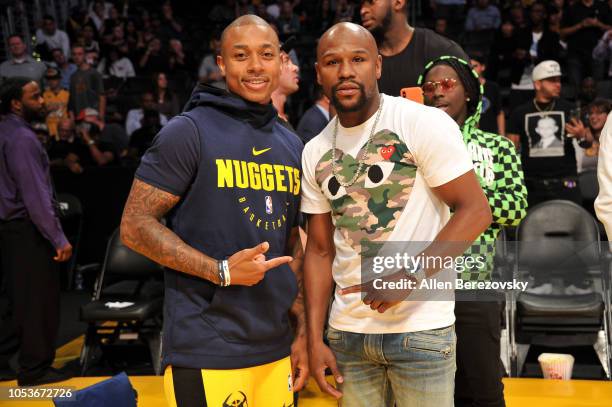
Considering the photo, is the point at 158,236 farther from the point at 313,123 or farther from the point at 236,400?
the point at 313,123

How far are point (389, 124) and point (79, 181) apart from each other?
6.99 m

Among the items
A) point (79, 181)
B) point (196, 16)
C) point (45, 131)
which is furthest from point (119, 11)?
point (79, 181)

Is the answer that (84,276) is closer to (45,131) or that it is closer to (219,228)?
(45,131)

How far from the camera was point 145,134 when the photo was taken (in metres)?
9.81

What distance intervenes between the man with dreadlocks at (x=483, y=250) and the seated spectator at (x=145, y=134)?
6.71 metres

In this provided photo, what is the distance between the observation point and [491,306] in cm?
307

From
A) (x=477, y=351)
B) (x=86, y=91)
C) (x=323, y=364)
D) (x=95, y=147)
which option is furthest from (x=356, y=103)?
(x=86, y=91)

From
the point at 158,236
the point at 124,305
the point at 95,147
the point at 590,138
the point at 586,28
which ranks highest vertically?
the point at 586,28

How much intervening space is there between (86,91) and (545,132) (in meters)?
A: 7.03

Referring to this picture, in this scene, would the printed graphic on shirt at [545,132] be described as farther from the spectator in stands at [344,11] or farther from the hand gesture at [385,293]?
the spectator in stands at [344,11]

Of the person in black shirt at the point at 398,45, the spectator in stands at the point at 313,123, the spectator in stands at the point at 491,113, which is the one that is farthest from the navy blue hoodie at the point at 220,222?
the spectator in stands at the point at 491,113

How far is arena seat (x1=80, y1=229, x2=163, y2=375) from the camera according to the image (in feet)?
17.8

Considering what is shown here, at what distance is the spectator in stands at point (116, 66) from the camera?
12703 mm

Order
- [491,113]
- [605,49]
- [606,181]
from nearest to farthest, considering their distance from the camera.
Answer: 1. [606,181]
2. [491,113]
3. [605,49]
